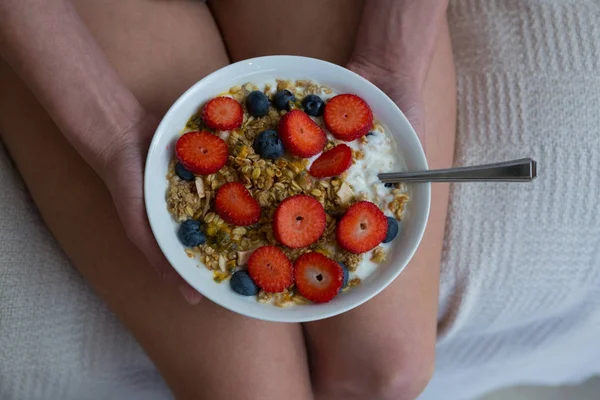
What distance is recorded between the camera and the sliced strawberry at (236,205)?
0.74m

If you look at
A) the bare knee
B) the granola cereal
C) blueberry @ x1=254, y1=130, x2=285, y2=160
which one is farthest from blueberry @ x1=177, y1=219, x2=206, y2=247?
the bare knee

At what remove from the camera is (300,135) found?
76cm

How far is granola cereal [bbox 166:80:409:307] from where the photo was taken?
29.7 inches

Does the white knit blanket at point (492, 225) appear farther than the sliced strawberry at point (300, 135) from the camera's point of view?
Yes

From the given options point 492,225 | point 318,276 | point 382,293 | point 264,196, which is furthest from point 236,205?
point 492,225

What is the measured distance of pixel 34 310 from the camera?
999 millimetres

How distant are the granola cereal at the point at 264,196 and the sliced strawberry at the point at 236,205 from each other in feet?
0.04

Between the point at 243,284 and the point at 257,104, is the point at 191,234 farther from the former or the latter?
the point at 257,104

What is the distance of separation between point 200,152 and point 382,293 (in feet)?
1.23

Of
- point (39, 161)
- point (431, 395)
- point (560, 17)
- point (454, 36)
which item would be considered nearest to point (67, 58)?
point (39, 161)

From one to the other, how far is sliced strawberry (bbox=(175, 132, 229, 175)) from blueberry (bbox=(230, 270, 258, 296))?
141 millimetres

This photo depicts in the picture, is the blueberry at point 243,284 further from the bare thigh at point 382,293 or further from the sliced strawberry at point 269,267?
the bare thigh at point 382,293

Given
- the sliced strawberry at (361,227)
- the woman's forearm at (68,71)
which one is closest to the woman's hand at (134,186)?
the woman's forearm at (68,71)

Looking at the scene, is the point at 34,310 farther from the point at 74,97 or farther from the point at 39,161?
the point at 74,97
